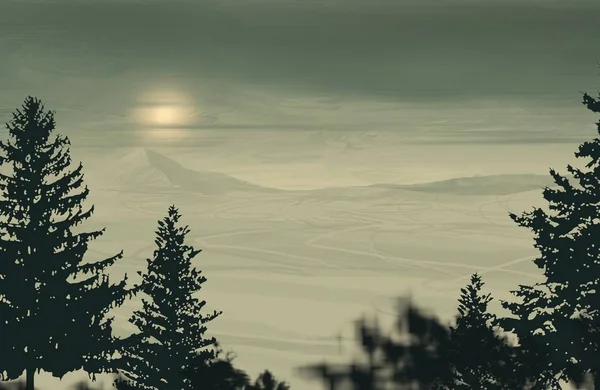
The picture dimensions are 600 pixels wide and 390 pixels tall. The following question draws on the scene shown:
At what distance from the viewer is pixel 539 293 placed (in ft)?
91.9

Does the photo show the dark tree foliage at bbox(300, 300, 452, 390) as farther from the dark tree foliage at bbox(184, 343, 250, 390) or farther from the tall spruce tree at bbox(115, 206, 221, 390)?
the tall spruce tree at bbox(115, 206, 221, 390)

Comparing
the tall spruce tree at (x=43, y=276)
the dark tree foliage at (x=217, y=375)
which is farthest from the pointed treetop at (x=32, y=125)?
the dark tree foliage at (x=217, y=375)

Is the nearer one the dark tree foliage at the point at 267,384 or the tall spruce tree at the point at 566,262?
the dark tree foliage at the point at 267,384

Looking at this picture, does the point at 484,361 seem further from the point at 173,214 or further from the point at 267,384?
the point at 173,214

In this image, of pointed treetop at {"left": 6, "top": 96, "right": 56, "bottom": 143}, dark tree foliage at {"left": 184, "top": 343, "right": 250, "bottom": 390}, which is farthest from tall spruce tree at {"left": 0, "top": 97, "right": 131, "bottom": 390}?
dark tree foliage at {"left": 184, "top": 343, "right": 250, "bottom": 390}

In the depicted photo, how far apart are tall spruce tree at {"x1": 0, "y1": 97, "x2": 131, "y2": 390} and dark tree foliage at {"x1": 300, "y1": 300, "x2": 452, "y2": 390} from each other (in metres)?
18.2

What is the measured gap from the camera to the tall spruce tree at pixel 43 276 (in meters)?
33.8

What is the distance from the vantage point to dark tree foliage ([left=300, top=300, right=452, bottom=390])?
1584cm

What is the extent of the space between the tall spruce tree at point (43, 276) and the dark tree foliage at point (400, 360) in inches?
718

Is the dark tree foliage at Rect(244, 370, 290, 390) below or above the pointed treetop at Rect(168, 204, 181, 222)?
below

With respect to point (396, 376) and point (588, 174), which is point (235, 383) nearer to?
point (396, 376)

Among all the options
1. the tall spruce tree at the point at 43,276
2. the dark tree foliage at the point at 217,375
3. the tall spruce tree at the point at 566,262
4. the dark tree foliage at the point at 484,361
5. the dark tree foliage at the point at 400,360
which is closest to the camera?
the dark tree foliage at the point at 217,375

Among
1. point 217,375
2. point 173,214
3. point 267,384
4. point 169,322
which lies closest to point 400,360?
point 267,384

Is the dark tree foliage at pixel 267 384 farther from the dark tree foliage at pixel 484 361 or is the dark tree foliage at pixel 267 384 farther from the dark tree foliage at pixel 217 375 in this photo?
the dark tree foliage at pixel 484 361
